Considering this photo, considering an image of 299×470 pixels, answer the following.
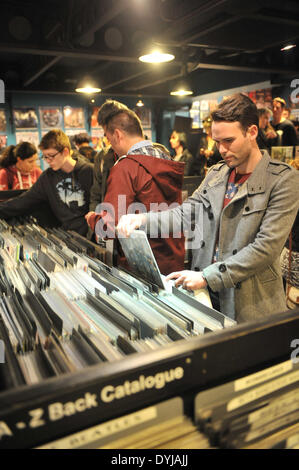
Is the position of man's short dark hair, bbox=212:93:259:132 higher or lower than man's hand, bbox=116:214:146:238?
higher

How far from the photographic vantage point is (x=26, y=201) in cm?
305

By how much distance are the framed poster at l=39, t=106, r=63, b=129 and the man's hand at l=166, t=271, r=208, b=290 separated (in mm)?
10658

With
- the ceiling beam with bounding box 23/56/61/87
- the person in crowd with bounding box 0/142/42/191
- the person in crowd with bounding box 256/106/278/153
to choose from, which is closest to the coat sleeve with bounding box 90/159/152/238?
the person in crowd with bounding box 0/142/42/191

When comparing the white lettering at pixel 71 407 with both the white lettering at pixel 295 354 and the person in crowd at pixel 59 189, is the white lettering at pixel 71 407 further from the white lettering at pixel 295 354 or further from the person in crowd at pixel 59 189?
the person in crowd at pixel 59 189

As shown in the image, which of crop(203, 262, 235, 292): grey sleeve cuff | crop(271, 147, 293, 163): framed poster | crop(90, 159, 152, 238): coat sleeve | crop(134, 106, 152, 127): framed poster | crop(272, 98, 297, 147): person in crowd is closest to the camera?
crop(203, 262, 235, 292): grey sleeve cuff

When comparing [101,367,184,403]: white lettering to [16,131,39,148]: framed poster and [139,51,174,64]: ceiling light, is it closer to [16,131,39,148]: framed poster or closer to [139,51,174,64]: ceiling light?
[139,51,174,64]: ceiling light

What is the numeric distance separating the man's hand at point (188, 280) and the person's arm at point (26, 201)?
1946mm

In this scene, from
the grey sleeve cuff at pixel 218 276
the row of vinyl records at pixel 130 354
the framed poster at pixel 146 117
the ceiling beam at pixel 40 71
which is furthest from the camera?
A: the framed poster at pixel 146 117

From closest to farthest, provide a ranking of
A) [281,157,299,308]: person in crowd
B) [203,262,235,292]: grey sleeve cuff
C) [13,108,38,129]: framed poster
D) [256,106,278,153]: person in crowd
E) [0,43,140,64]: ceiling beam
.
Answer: [203,262,235,292]: grey sleeve cuff → [281,157,299,308]: person in crowd → [0,43,140,64]: ceiling beam → [256,106,278,153]: person in crowd → [13,108,38,129]: framed poster

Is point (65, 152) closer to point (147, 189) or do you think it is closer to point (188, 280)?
point (147, 189)

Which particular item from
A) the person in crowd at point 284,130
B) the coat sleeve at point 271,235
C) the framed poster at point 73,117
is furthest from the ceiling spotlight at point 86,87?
the coat sleeve at point 271,235

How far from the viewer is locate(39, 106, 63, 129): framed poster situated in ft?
36.1

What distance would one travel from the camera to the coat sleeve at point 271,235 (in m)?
1.56

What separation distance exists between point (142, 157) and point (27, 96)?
9.65 m
